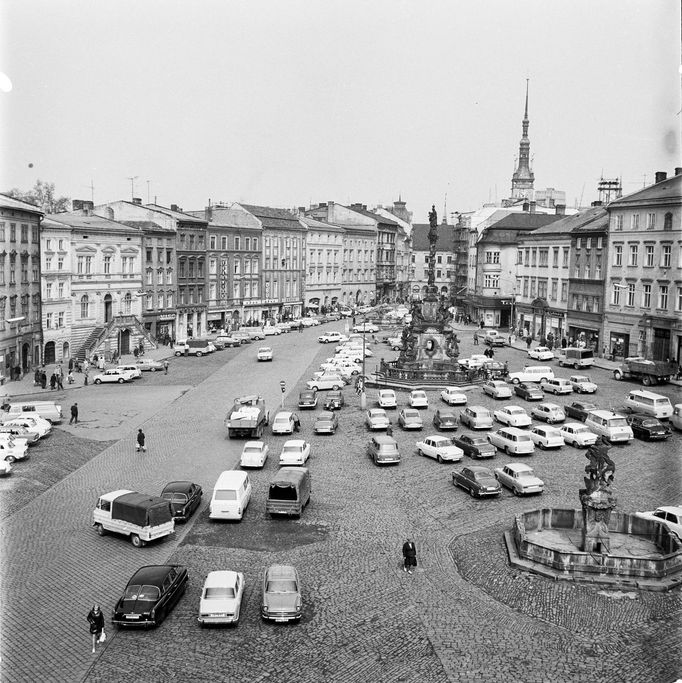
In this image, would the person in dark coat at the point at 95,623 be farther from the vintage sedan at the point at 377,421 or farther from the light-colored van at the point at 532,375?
the light-colored van at the point at 532,375

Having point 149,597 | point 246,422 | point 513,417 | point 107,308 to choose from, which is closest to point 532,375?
point 513,417

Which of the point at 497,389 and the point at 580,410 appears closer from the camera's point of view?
the point at 580,410

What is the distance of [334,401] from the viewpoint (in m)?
49.4

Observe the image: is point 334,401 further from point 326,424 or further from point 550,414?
point 550,414

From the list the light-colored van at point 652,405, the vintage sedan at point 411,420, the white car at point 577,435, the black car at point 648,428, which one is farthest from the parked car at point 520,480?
the light-colored van at point 652,405

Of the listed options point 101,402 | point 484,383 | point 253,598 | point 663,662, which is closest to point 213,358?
point 101,402

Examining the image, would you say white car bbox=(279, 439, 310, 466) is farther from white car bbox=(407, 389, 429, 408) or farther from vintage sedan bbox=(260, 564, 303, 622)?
white car bbox=(407, 389, 429, 408)

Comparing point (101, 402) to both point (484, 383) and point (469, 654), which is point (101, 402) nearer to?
point (484, 383)

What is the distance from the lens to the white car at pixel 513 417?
1710 inches

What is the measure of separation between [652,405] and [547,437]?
9.30m

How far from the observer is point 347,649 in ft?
66.2

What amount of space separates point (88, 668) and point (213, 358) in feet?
187

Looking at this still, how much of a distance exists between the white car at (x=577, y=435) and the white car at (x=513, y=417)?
7.55 ft

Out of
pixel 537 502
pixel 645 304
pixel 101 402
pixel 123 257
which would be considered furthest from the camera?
pixel 123 257
